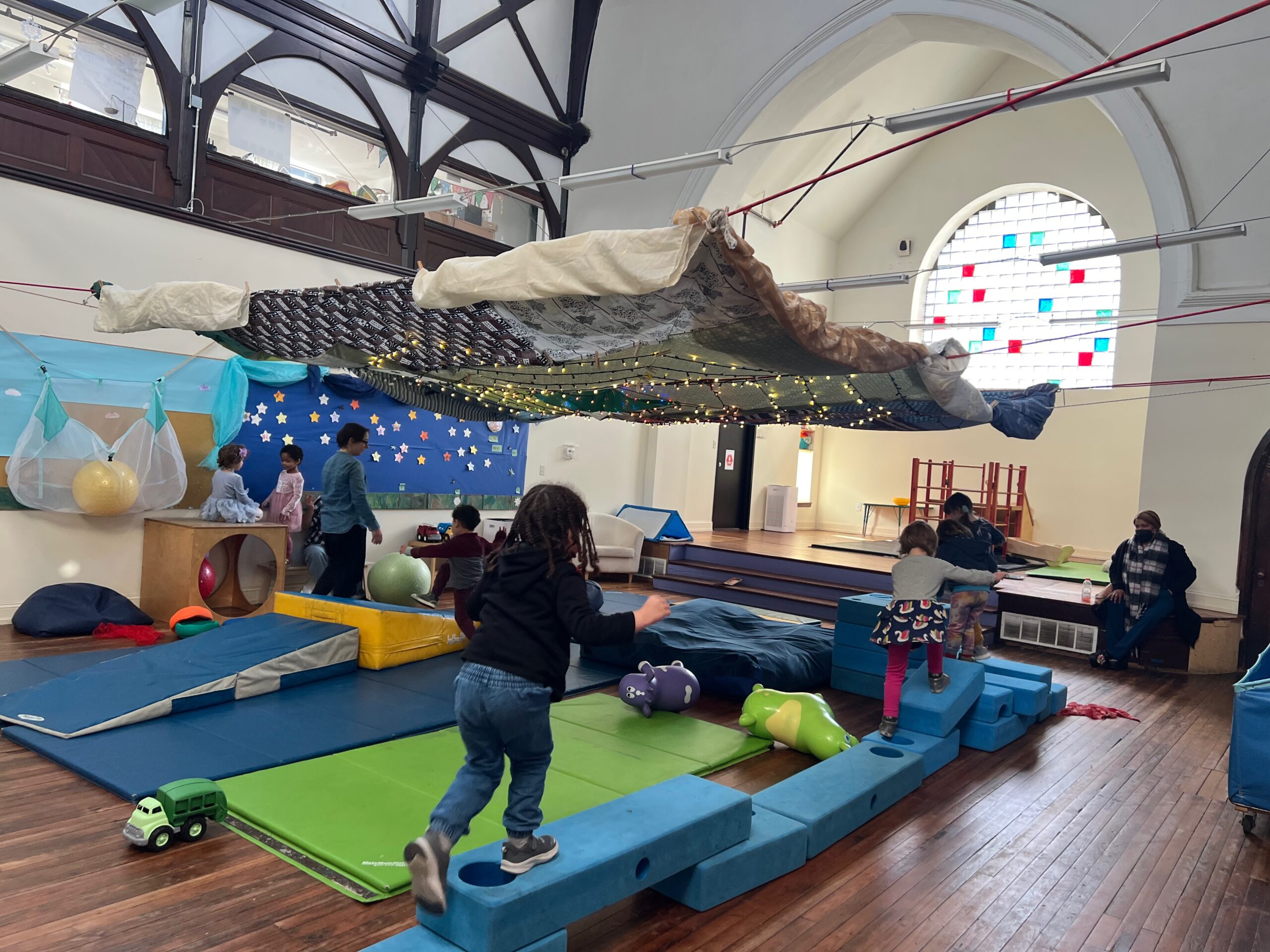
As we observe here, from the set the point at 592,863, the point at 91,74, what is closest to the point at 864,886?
the point at 592,863

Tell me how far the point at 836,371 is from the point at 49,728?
156 inches

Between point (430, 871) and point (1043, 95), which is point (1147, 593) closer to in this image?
point (1043, 95)

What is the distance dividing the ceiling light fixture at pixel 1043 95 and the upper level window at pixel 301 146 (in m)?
5.35

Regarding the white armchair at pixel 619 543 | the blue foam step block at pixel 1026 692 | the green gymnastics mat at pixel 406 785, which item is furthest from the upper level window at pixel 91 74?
the blue foam step block at pixel 1026 692

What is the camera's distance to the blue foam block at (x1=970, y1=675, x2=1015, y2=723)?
4.64 metres

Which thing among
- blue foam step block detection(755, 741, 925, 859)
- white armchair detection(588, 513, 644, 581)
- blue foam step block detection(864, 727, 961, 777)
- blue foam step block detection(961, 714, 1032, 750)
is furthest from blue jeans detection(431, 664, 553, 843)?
white armchair detection(588, 513, 644, 581)

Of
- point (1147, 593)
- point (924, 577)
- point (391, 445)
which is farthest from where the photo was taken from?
point (391, 445)

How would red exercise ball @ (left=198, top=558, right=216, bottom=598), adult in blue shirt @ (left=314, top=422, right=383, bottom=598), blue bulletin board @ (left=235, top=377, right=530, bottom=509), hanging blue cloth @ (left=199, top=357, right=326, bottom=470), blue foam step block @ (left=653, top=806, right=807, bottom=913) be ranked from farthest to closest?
blue bulletin board @ (left=235, top=377, right=530, bottom=509)
hanging blue cloth @ (left=199, top=357, right=326, bottom=470)
red exercise ball @ (left=198, top=558, right=216, bottom=598)
adult in blue shirt @ (left=314, top=422, right=383, bottom=598)
blue foam step block @ (left=653, top=806, right=807, bottom=913)

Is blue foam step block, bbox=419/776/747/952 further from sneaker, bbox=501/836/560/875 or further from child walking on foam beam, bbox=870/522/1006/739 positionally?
child walking on foam beam, bbox=870/522/1006/739

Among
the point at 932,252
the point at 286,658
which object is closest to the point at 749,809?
the point at 286,658

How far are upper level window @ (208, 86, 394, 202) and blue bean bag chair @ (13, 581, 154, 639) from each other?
142 inches

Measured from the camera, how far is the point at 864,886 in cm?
291

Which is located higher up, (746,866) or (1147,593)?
(1147,593)

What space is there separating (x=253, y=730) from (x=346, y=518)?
84.0 inches
